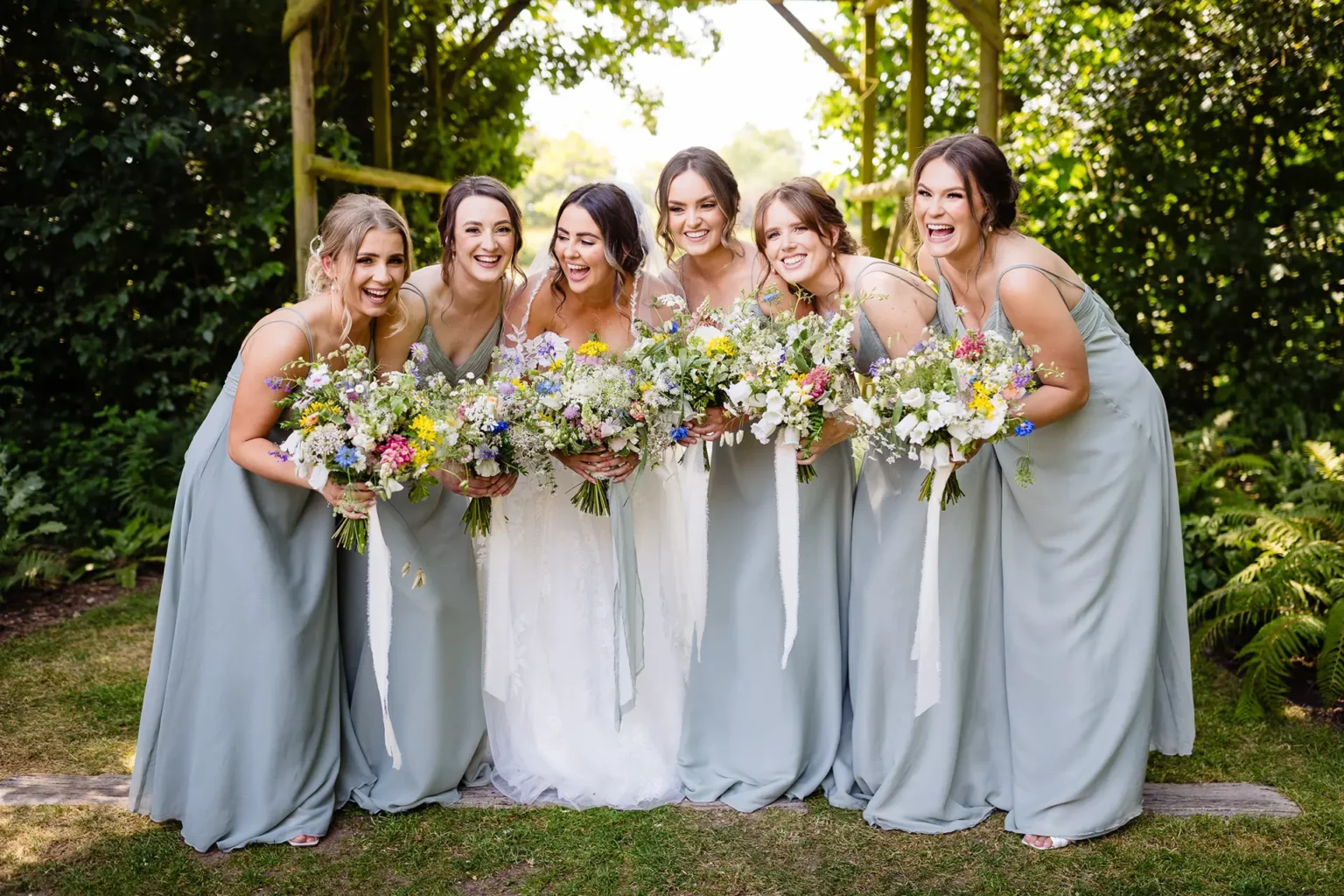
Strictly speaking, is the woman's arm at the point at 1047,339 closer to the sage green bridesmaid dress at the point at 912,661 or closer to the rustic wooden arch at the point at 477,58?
the sage green bridesmaid dress at the point at 912,661

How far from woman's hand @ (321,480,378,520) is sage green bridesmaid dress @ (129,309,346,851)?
0.67 ft

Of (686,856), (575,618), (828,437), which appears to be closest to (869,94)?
(828,437)

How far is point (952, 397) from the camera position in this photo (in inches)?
132

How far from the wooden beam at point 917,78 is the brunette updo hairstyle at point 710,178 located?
12.7 ft

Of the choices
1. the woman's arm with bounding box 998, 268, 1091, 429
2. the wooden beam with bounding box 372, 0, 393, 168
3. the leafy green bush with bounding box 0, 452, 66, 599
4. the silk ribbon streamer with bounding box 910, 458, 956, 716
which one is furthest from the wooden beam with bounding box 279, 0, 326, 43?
the silk ribbon streamer with bounding box 910, 458, 956, 716

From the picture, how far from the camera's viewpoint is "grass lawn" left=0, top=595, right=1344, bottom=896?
3.54m

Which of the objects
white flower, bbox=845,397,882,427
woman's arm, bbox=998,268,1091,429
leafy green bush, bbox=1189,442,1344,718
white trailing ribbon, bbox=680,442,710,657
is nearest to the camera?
white flower, bbox=845,397,882,427

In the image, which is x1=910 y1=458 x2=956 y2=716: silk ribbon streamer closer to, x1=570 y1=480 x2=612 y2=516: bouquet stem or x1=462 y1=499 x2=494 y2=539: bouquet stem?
x1=570 y1=480 x2=612 y2=516: bouquet stem

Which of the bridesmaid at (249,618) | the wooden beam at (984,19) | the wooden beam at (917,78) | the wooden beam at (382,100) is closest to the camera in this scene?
the bridesmaid at (249,618)

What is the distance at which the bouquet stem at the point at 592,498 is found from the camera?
403 cm

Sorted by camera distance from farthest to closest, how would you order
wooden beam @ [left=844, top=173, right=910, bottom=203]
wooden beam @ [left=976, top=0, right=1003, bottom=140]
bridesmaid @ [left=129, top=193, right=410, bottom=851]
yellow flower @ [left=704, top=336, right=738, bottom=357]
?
wooden beam @ [left=844, top=173, right=910, bottom=203], wooden beam @ [left=976, top=0, right=1003, bottom=140], bridesmaid @ [left=129, top=193, right=410, bottom=851], yellow flower @ [left=704, top=336, right=738, bottom=357]

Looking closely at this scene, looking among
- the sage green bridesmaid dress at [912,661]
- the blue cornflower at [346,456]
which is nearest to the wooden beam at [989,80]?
the sage green bridesmaid dress at [912,661]

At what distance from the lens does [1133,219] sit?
8.42 metres

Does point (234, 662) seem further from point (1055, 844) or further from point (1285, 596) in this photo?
point (1285, 596)
